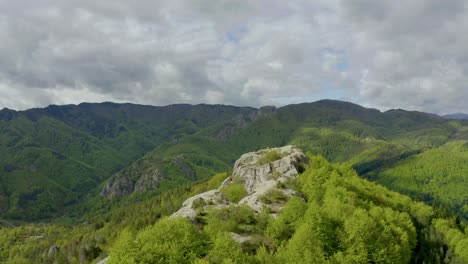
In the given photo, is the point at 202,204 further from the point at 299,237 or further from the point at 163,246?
the point at 299,237

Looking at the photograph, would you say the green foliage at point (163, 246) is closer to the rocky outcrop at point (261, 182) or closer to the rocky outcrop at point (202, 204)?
the rocky outcrop at point (261, 182)

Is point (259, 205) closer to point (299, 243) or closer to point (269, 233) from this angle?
point (269, 233)

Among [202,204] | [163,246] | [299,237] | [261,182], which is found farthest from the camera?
[261,182]

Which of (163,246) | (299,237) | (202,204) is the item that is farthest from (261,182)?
(163,246)

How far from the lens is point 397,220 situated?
9869 cm

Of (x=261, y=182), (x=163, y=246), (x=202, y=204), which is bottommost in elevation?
(x=163, y=246)

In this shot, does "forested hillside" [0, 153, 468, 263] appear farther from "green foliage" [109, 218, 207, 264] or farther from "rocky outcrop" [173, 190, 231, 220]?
"rocky outcrop" [173, 190, 231, 220]

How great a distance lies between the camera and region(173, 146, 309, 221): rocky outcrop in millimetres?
95062

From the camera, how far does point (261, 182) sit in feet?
416

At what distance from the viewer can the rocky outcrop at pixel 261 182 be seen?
312ft

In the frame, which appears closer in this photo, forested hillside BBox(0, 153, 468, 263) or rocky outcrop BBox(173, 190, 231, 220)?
forested hillside BBox(0, 153, 468, 263)

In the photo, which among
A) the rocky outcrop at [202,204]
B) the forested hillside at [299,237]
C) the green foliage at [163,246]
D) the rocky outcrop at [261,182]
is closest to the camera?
the green foliage at [163,246]

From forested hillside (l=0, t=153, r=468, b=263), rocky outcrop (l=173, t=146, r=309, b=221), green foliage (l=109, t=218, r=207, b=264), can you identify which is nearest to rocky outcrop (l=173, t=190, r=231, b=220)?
rocky outcrop (l=173, t=146, r=309, b=221)

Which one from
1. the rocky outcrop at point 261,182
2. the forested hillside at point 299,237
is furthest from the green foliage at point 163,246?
the rocky outcrop at point 261,182
